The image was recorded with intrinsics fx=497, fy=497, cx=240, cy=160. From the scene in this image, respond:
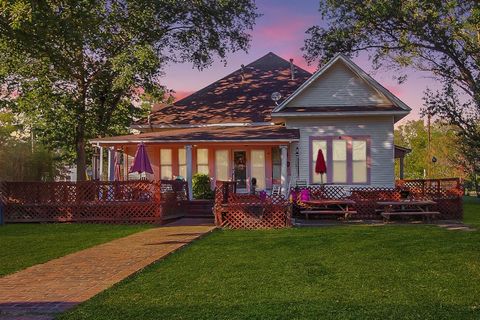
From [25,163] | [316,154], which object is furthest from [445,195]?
[25,163]

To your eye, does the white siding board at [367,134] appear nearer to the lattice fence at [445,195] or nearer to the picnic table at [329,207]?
the lattice fence at [445,195]

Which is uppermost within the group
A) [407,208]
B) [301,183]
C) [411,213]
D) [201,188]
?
[301,183]

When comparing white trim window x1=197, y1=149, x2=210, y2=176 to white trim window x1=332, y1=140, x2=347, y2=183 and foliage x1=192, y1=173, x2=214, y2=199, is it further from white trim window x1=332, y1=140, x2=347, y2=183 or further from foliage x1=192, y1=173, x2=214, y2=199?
white trim window x1=332, y1=140, x2=347, y2=183

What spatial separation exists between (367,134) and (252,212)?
287 inches

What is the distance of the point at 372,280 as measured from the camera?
25.1 ft

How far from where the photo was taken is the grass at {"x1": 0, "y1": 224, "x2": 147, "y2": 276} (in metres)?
10.0

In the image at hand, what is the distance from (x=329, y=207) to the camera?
18.9 m

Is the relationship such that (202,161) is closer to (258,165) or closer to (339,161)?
(258,165)

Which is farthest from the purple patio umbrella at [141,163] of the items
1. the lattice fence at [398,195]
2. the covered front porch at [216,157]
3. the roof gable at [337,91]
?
the roof gable at [337,91]

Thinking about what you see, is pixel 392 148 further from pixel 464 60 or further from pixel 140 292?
pixel 140 292

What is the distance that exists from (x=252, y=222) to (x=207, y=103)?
11593 mm

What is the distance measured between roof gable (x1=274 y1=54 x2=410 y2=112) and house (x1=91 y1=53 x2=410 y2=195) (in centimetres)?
4

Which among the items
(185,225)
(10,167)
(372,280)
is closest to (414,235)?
(372,280)

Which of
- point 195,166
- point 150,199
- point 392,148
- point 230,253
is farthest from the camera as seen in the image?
point 195,166
